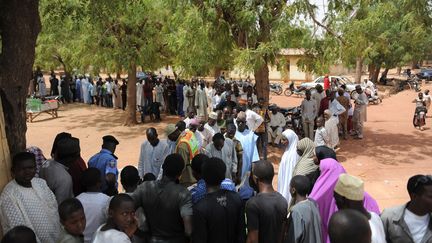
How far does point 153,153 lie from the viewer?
5.54 m

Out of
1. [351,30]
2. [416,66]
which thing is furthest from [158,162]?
[416,66]

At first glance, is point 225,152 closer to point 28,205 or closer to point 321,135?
point 321,135

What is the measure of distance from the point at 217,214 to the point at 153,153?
2526mm

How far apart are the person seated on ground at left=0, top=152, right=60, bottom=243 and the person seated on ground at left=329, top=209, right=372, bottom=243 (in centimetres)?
230

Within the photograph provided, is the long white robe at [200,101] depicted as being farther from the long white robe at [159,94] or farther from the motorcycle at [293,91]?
the motorcycle at [293,91]

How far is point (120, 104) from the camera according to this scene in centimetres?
1908

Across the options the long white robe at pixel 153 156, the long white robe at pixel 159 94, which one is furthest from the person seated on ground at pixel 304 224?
the long white robe at pixel 159 94

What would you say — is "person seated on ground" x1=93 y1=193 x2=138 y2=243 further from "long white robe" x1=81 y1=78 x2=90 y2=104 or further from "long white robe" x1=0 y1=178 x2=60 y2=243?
"long white robe" x1=81 y1=78 x2=90 y2=104

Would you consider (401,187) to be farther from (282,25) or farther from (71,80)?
(71,80)

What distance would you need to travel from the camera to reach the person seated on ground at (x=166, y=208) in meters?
3.40

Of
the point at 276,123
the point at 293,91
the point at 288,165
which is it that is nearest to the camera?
the point at 288,165

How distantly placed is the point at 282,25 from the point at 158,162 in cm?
561

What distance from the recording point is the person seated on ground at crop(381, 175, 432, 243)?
2963 mm

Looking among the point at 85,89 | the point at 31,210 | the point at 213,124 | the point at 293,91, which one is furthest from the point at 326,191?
the point at 293,91
